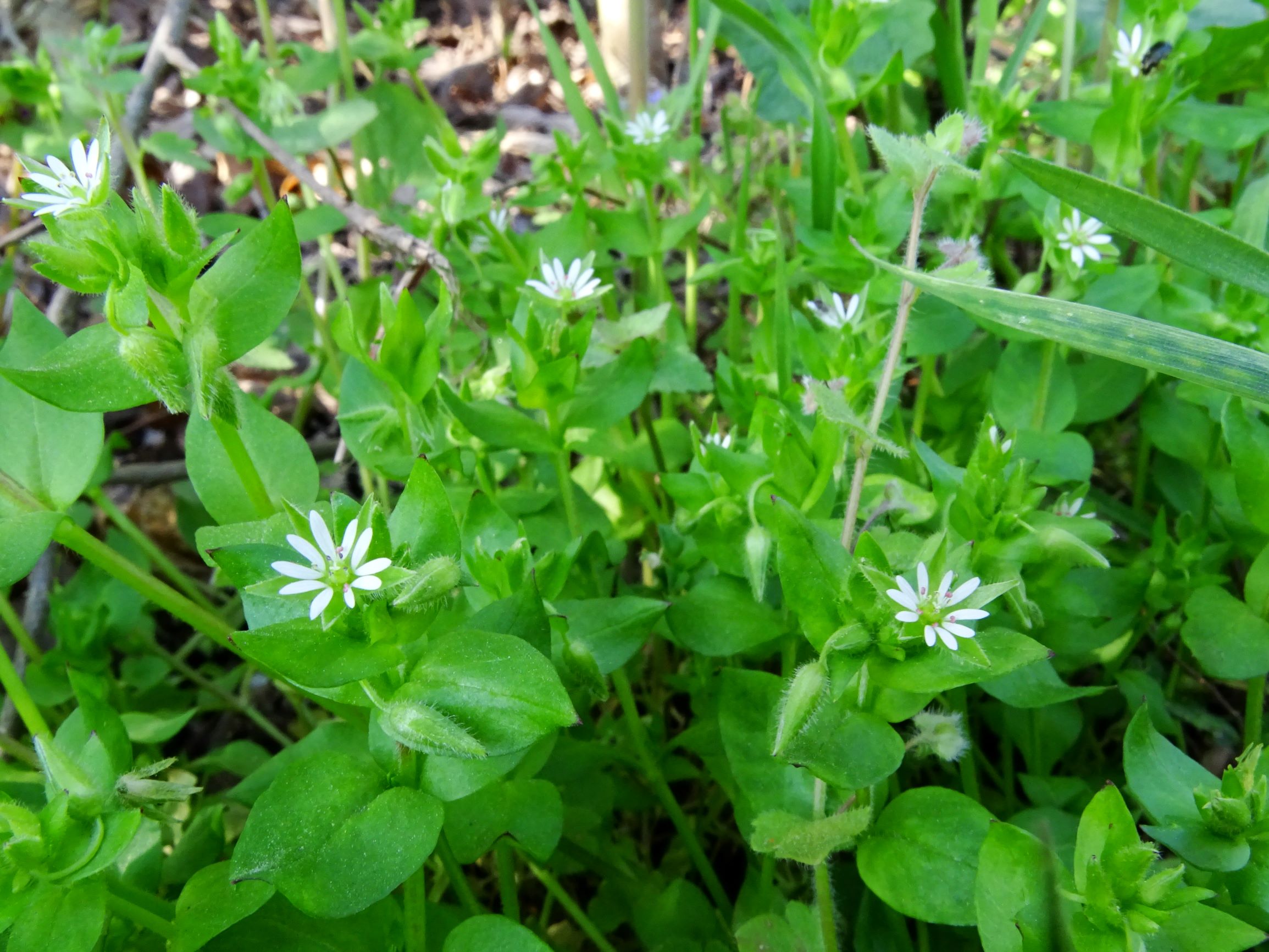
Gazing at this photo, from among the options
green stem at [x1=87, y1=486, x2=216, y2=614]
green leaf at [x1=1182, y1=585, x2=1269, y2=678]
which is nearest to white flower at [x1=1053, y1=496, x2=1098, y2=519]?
green leaf at [x1=1182, y1=585, x2=1269, y2=678]

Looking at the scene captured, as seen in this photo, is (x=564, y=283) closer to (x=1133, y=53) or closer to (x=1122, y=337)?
(x=1122, y=337)

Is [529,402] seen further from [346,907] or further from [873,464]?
[346,907]

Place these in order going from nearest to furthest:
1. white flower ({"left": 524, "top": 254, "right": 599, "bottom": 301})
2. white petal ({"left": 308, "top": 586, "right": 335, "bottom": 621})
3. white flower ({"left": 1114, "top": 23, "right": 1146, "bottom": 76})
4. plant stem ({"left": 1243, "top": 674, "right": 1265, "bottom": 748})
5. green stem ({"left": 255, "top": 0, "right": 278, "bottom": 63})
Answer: white petal ({"left": 308, "top": 586, "right": 335, "bottom": 621}), plant stem ({"left": 1243, "top": 674, "right": 1265, "bottom": 748}), white flower ({"left": 524, "top": 254, "right": 599, "bottom": 301}), white flower ({"left": 1114, "top": 23, "right": 1146, "bottom": 76}), green stem ({"left": 255, "top": 0, "right": 278, "bottom": 63})

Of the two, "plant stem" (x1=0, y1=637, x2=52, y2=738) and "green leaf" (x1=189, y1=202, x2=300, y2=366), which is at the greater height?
"green leaf" (x1=189, y1=202, x2=300, y2=366)

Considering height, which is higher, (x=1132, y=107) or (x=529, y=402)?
(x=1132, y=107)

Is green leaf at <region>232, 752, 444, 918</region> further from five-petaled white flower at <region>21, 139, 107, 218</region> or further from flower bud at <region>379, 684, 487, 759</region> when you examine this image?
five-petaled white flower at <region>21, 139, 107, 218</region>

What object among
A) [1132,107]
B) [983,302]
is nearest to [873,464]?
[983,302]

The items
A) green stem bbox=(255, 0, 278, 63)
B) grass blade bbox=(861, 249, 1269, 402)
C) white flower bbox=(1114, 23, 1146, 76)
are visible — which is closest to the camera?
grass blade bbox=(861, 249, 1269, 402)
